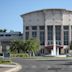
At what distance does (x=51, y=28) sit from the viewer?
134250 millimetres

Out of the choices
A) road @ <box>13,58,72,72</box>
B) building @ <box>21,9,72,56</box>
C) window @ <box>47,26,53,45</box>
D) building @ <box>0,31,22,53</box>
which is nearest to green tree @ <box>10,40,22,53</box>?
building @ <box>21,9,72,56</box>

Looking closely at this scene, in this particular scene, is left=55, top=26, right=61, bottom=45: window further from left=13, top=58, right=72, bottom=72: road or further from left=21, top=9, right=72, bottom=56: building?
left=13, top=58, right=72, bottom=72: road

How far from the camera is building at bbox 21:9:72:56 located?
132625mm

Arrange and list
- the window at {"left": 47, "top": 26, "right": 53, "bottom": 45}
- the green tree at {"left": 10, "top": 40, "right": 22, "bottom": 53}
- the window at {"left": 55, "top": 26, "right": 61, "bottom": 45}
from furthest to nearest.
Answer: the window at {"left": 47, "top": 26, "right": 53, "bottom": 45} < the window at {"left": 55, "top": 26, "right": 61, "bottom": 45} < the green tree at {"left": 10, "top": 40, "right": 22, "bottom": 53}

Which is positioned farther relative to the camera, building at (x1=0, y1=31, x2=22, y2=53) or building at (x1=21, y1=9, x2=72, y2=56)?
building at (x1=0, y1=31, x2=22, y2=53)

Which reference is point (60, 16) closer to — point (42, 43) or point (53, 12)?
point (53, 12)

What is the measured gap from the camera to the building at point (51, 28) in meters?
133

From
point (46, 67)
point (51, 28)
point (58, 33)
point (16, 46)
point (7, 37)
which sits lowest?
point (46, 67)

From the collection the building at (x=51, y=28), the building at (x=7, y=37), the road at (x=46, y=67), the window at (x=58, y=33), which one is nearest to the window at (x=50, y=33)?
the building at (x=51, y=28)

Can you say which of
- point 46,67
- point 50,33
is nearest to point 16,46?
point 50,33

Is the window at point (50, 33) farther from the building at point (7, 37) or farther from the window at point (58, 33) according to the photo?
the building at point (7, 37)

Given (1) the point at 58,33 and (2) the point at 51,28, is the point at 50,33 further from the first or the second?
(1) the point at 58,33

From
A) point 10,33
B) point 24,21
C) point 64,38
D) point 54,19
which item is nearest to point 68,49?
point 64,38

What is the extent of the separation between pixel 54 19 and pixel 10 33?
3446cm
